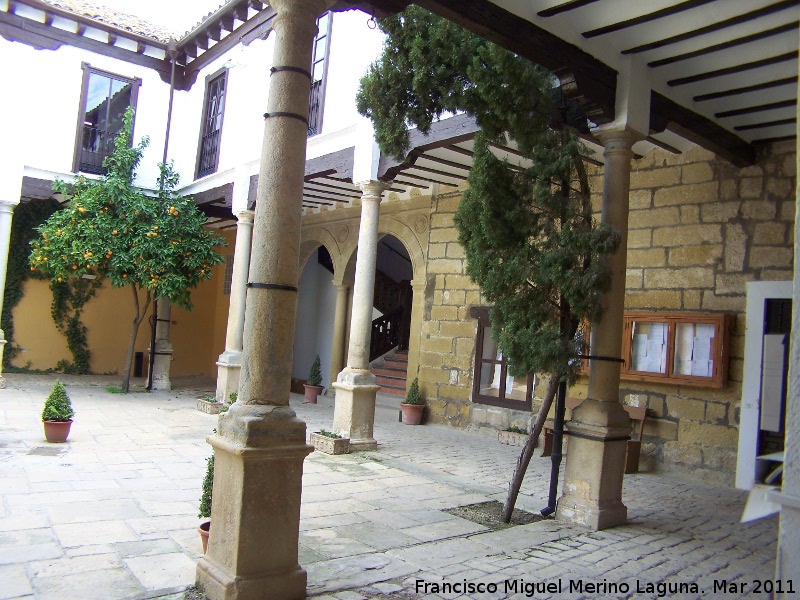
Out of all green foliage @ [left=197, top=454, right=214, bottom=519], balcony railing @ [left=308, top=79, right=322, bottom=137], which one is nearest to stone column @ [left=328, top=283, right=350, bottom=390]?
balcony railing @ [left=308, top=79, right=322, bottom=137]

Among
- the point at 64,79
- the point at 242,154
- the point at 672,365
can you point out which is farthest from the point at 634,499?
the point at 64,79

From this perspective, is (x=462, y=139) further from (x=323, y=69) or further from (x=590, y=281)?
(x=323, y=69)

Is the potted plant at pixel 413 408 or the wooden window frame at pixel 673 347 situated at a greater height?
the wooden window frame at pixel 673 347

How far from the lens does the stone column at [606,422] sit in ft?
15.0

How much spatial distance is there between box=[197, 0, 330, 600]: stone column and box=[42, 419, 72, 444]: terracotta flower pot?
13.8 feet

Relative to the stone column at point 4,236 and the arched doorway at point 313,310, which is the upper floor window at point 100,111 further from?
the arched doorway at point 313,310

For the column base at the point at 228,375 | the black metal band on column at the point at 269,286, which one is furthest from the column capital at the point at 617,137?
the column base at the point at 228,375

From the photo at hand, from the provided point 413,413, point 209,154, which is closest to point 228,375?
point 413,413

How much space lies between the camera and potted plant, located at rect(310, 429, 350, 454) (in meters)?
6.99

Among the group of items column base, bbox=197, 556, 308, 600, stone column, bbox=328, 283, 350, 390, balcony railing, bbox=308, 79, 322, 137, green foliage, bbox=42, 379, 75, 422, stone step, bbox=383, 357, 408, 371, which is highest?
balcony railing, bbox=308, 79, 322, 137

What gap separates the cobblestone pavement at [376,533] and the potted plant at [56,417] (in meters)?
0.21

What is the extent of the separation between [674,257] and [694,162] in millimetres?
1074

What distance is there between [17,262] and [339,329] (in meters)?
6.68

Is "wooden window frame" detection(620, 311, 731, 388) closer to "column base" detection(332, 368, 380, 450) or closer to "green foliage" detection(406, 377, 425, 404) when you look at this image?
"column base" detection(332, 368, 380, 450)
